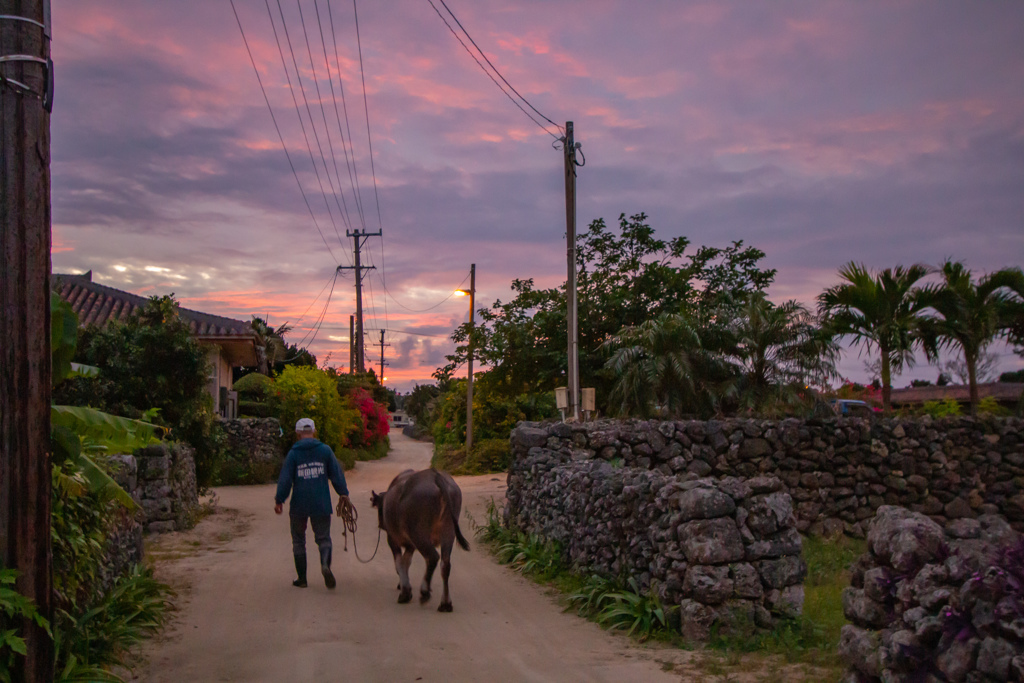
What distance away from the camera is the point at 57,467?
6.03 m

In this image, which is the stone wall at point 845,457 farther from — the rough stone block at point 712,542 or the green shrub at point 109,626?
the green shrub at point 109,626

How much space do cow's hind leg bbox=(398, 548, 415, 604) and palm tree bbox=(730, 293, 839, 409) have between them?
39.7 feet

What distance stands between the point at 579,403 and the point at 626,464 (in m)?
5.48

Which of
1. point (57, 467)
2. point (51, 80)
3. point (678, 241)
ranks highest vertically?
point (678, 241)

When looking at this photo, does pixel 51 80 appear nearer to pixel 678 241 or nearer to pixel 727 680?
pixel 727 680

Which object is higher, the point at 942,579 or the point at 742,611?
the point at 942,579

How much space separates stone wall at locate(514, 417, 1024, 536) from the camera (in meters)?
13.3

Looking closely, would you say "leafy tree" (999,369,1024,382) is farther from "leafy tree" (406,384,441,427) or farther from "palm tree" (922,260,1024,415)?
"leafy tree" (406,384,441,427)

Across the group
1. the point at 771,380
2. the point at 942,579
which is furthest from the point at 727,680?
the point at 771,380

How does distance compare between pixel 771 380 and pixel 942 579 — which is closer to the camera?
pixel 942 579

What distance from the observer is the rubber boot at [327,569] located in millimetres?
9789

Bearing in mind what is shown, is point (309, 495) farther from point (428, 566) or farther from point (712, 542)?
point (712, 542)

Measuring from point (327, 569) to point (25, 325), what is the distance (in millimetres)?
5690

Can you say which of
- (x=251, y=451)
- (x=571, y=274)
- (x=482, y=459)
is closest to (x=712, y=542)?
(x=571, y=274)
